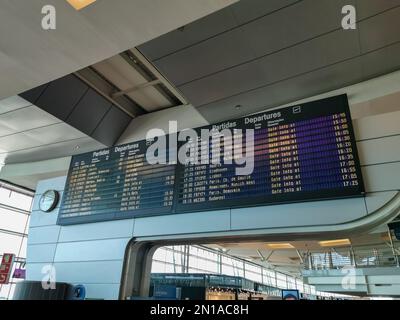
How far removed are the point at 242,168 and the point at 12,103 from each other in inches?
160

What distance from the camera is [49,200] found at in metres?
6.23

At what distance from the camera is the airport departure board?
385 cm

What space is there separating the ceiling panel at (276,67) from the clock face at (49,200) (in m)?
3.34

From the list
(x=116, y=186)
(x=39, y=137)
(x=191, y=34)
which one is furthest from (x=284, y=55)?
(x=39, y=137)

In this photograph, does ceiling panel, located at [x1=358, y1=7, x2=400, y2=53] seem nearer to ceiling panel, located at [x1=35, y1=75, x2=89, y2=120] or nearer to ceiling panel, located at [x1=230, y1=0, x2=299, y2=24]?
ceiling panel, located at [x1=230, y1=0, x2=299, y2=24]

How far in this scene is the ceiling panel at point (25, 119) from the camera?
561cm

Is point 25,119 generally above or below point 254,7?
below

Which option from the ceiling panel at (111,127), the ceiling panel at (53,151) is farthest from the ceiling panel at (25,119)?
the ceiling panel at (111,127)

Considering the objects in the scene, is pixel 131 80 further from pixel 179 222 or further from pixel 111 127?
pixel 179 222

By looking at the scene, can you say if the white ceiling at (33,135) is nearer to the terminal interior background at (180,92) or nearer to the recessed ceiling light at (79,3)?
the terminal interior background at (180,92)

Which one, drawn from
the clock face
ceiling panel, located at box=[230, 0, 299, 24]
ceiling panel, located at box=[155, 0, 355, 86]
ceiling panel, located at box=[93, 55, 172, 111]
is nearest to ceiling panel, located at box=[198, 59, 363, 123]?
ceiling panel, located at box=[155, 0, 355, 86]

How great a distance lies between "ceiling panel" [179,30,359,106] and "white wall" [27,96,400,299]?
2.99 feet

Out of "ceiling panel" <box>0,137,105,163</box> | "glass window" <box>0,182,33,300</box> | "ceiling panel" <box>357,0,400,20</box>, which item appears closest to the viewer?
"ceiling panel" <box>357,0,400,20</box>
